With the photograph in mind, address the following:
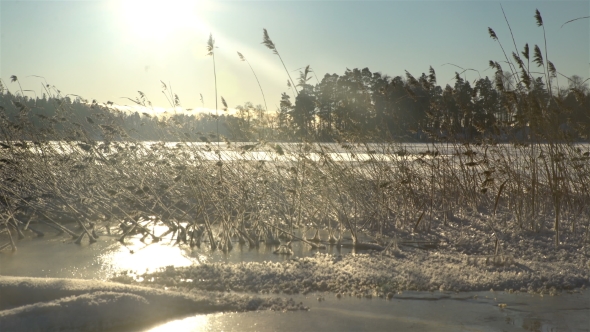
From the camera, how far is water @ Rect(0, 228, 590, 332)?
256 centimetres

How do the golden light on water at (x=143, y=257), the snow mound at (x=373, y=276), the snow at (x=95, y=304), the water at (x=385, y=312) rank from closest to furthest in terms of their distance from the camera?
the snow at (x=95, y=304), the water at (x=385, y=312), the snow mound at (x=373, y=276), the golden light on water at (x=143, y=257)

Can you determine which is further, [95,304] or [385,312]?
[385,312]

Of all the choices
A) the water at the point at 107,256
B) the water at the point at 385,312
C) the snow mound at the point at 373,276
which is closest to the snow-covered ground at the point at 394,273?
the snow mound at the point at 373,276

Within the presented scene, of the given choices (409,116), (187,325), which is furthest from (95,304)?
(409,116)

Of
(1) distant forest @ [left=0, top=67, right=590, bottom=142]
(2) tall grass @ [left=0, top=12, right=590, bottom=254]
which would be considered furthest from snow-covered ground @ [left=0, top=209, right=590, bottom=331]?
(1) distant forest @ [left=0, top=67, right=590, bottom=142]

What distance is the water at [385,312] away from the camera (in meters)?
2.56

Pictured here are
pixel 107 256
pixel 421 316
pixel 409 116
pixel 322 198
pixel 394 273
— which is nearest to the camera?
pixel 421 316

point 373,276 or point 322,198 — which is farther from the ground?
point 322,198

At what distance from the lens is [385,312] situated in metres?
2.78

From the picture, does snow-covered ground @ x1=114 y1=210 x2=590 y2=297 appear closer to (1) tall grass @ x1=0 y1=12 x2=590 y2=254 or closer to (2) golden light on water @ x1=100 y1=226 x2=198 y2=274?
(2) golden light on water @ x1=100 y1=226 x2=198 y2=274

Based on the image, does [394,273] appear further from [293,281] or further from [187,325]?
[187,325]

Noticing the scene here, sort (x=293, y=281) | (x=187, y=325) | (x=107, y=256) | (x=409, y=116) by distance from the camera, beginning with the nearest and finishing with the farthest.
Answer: (x=187, y=325) < (x=293, y=281) < (x=107, y=256) < (x=409, y=116)

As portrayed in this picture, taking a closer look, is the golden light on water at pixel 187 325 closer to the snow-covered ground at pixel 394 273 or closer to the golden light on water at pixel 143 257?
the snow-covered ground at pixel 394 273

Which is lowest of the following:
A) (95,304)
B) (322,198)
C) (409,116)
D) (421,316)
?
(421,316)
